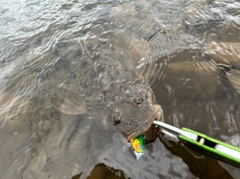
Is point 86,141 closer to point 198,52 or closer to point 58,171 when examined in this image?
point 58,171

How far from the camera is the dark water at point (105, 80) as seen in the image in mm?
3334

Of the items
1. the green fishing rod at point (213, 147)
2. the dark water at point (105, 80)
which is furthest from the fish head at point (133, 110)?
the green fishing rod at point (213, 147)

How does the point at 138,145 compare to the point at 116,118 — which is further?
the point at 116,118

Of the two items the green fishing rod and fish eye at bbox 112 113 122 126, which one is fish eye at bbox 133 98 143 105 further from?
the green fishing rod

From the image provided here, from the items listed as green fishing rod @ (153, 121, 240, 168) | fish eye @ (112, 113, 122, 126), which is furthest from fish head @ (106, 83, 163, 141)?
green fishing rod @ (153, 121, 240, 168)

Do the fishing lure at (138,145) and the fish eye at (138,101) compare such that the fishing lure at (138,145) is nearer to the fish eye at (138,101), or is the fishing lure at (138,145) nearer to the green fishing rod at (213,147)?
the fish eye at (138,101)

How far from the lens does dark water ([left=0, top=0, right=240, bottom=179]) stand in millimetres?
3334

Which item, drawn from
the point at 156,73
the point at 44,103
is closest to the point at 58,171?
the point at 44,103

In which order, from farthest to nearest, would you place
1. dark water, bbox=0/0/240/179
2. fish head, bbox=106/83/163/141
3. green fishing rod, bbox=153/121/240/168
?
dark water, bbox=0/0/240/179 → fish head, bbox=106/83/163/141 → green fishing rod, bbox=153/121/240/168

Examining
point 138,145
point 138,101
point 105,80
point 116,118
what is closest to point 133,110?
point 138,101

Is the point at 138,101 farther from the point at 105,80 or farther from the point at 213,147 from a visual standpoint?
the point at 213,147

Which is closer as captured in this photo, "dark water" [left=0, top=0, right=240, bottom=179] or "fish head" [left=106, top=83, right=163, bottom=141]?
"fish head" [left=106, top=83, right=163, bottom=141]

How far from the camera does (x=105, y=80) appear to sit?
4.23 metres

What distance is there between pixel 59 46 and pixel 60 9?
1733mm
